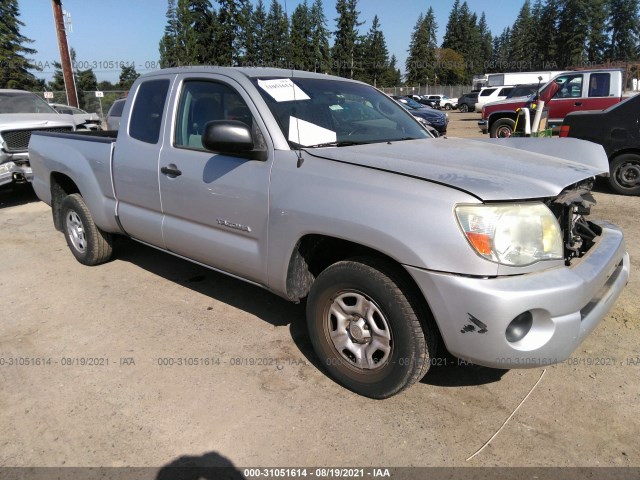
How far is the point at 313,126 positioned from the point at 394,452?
198 cm

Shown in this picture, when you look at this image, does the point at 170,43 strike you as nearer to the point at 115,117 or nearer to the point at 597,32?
the point at 115,117

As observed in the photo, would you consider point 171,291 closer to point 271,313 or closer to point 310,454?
point 271,313

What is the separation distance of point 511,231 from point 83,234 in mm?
4293

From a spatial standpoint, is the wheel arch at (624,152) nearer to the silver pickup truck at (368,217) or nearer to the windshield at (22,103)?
the silver pickup truck at (368,217)

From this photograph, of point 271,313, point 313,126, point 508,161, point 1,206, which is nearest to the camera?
point 508,161

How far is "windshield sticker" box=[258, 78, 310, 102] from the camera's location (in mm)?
3230

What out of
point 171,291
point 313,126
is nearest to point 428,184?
point 313,126

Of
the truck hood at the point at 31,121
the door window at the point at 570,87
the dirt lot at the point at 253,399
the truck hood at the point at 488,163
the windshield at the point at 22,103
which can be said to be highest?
the door window at the point at 570,87

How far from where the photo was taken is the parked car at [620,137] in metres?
7.27

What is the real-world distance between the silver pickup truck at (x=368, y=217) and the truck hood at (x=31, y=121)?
5.05 m

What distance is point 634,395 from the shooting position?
9.23 ft

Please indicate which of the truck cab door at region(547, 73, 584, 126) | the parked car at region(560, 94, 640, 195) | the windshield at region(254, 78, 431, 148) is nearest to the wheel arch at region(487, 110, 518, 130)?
the truck cab door at region(547, 73, 584, 126)

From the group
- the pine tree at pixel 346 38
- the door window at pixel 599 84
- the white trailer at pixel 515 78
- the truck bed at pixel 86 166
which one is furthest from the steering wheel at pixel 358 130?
the pine tree at pixel 346 38

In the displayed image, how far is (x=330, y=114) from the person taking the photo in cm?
337
